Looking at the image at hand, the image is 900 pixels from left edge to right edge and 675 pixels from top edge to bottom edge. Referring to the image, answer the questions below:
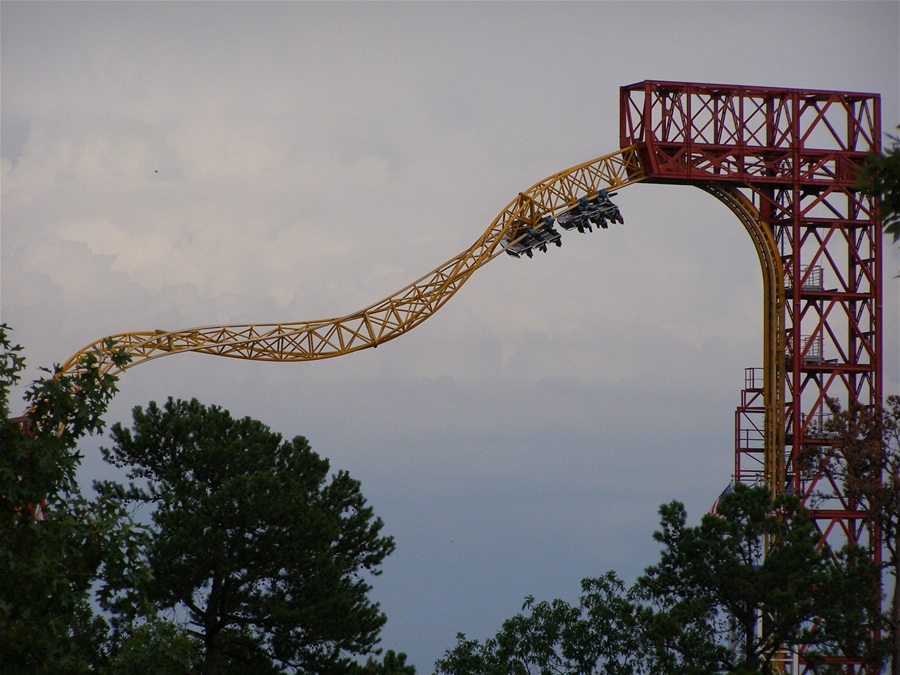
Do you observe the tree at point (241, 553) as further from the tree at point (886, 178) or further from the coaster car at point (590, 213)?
the tree at point (886, 178)

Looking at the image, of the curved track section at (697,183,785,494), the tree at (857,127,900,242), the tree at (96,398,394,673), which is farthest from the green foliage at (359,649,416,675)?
the tree at (857,127,900,242)

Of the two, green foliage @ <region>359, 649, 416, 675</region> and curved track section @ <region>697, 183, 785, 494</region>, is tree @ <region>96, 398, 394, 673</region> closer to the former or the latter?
green foliage @ <region>359, 649, 416, 675</region>

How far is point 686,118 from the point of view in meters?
41.9

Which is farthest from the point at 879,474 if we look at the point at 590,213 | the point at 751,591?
the point at 590,213

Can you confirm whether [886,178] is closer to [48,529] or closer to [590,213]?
[48,529]

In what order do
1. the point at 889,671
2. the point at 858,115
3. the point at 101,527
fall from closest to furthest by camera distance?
the point at 101,527
the point at 889,671
the point at 858,115

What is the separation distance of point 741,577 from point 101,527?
1521cm

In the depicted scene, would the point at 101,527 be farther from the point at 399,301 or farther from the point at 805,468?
the point at 805,468

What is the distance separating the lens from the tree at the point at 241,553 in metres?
36.6

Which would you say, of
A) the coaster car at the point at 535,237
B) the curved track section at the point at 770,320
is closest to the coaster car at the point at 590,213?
the coaster car at the point at 535,237

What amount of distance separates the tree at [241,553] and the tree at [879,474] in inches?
495

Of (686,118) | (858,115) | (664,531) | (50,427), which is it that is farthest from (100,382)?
(858,115)

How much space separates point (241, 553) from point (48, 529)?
15.2 m

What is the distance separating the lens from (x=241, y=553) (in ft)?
121
